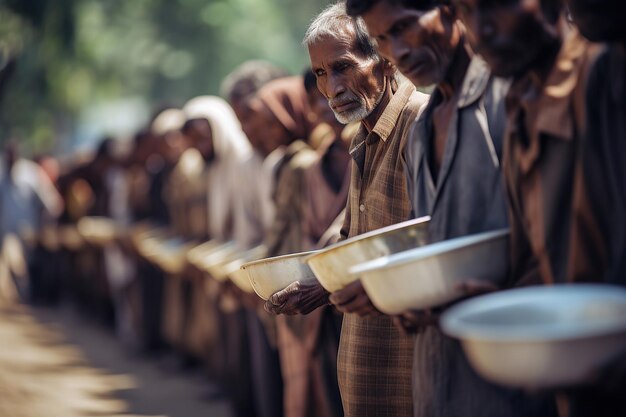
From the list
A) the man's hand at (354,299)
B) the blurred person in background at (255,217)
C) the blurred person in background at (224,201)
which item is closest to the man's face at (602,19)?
the man's hand at (354,299)

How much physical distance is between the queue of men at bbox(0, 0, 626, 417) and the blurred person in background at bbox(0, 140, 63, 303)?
9.26 metres

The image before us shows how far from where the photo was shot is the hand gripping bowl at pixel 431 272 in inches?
115

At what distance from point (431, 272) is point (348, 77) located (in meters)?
1.68

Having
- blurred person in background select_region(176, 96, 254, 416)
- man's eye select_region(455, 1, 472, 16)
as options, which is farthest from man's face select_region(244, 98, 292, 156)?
man's eye select_region(455, 1, 472, 16)

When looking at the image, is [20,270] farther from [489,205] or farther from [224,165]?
[489,205]

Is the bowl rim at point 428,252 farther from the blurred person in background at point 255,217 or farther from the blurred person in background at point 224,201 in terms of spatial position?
the blurred person in background at point 224,201

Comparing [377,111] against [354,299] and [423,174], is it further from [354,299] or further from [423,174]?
[354,299]

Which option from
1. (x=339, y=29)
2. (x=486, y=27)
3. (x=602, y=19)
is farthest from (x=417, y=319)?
(x=339, y=29)

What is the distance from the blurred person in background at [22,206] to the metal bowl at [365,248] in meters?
13.6

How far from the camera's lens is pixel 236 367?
311 inches

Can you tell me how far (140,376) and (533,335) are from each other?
29.0 ft

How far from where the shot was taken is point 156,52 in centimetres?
3039

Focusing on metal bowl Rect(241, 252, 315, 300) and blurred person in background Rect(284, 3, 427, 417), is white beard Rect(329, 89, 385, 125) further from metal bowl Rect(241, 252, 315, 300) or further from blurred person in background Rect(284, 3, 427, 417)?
metal bowl Rect(241, 252, 315, 300)

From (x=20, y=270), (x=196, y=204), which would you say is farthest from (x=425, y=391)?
(x=20, y=270)
